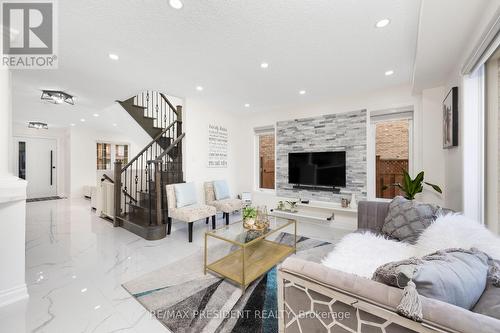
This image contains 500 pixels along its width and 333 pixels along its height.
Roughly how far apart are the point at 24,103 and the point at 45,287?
4.49 m

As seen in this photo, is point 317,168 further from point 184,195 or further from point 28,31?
point 28,31

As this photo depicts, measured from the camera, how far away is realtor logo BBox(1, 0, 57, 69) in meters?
1.80

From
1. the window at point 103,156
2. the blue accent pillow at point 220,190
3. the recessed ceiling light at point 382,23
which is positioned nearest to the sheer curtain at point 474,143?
the recessed ceiling light at point 382,23

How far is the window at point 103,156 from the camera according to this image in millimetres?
7750

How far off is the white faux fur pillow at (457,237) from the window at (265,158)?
3.51 meters

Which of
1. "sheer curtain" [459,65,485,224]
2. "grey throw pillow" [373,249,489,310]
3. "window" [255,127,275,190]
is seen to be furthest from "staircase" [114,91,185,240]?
"sheer curtain" [459,65,485,224]

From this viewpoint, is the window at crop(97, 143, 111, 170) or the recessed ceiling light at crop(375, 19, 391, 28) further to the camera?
the window at crop(97, 143, 111, 170)

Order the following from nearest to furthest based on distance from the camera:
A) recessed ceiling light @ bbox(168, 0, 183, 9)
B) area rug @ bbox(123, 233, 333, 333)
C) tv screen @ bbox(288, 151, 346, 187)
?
area rug @ bbox(123, 233, 333, 333) → recessed ceiling light @ bbox(168, 0, 183, 9) → tv screen @ bbox(288, 151, 346, 187)

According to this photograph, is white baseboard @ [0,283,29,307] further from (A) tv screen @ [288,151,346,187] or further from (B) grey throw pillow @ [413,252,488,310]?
(A) tv screen @ [288,151,346,187]

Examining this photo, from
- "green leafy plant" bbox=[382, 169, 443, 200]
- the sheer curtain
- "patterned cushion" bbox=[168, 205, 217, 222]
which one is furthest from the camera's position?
"patterned cushion" bbox=[168, 205, 217, 222]

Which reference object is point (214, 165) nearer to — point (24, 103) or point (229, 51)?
point (229, 51)

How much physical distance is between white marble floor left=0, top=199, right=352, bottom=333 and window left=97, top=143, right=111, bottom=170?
3.74 m

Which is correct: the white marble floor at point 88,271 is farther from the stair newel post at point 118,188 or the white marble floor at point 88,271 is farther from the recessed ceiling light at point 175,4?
the recessed ceiling light at point 175,4

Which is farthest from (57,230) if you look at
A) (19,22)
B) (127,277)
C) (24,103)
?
(19,22)
